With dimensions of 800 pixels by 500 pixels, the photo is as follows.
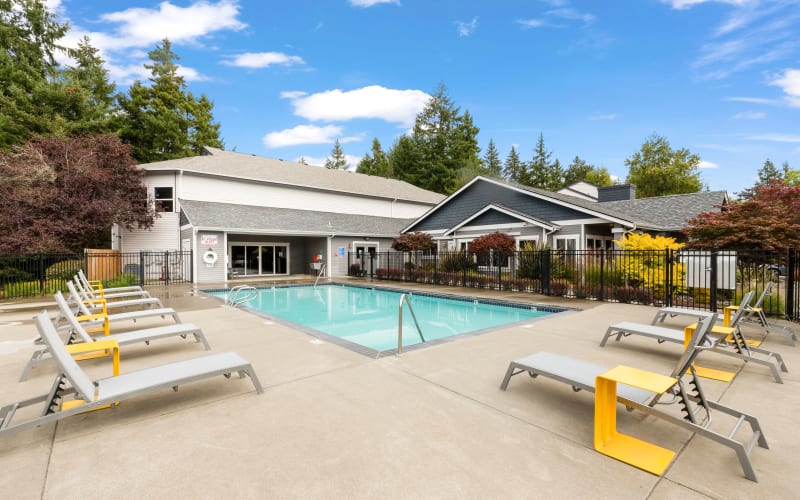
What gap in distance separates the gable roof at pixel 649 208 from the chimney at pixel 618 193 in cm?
233

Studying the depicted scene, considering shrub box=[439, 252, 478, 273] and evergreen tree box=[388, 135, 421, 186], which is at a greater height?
evergreen tree box=[388, 135, 421, 186]

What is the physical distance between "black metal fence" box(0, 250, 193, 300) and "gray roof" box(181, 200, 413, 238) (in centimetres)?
225

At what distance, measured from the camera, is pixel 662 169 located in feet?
143

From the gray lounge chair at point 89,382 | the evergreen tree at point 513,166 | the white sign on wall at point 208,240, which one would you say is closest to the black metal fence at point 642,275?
the gray lounge chair at point 89,382

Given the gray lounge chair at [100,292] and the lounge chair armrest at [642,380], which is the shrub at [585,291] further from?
the gray lounge chair at [100,292]

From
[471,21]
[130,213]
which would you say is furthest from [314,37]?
[130,213]

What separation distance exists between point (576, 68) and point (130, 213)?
29.7m

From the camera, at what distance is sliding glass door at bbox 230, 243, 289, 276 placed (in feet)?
74.2

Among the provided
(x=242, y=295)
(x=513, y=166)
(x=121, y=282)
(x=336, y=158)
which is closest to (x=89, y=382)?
(x=242, y=295)

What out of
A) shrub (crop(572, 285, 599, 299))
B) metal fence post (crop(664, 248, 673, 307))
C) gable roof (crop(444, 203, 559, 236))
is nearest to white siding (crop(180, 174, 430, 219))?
gable roof (crop(444, 203, 559, 236))

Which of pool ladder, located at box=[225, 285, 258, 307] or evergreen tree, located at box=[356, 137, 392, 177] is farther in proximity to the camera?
evergreen tree, located at box=[356, 137, 392, 177]

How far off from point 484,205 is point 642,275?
1066 centimetres

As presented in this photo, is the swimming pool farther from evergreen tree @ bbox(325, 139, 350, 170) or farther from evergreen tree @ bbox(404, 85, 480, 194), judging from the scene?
evergreen tree @ bbox(325, 139, 350, 170)

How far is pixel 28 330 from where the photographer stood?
→ 743 centimetres
